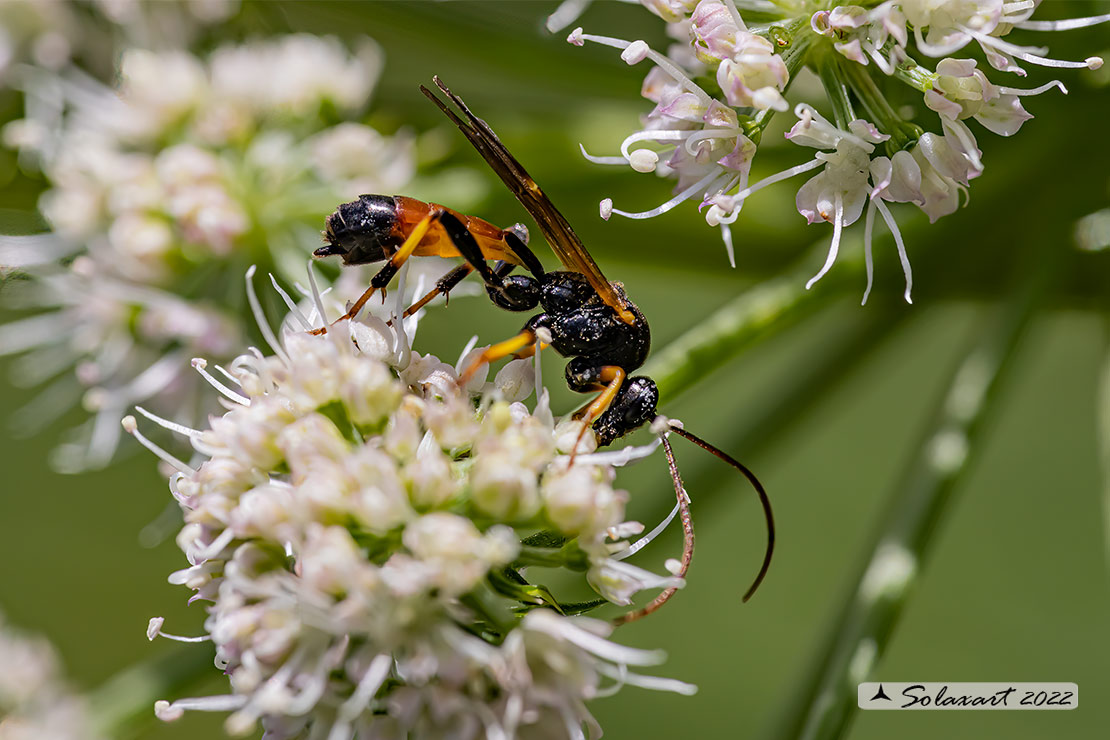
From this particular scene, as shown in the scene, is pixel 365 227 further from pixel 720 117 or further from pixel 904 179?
pixel 904 179

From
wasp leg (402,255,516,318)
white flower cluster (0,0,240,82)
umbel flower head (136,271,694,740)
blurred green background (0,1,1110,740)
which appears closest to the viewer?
umbel flower head (136,271,694,740)

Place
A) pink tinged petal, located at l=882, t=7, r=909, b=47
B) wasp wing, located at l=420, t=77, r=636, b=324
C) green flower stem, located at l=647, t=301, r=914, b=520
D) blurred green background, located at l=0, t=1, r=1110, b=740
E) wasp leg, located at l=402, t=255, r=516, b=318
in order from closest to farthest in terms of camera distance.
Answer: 1. pink tinged petal, located at l=882, t=7, r=909, b=47
2. wasp wing, located at l=420, t=77, r=636, b=324
3. wasp leg, located at l=402, t=255, r=516, b=318
4. blurred green background, located at l=0, t=1, r=1110, b=740
5. green flower stem, located at l=647, t=301, r=914, b=520

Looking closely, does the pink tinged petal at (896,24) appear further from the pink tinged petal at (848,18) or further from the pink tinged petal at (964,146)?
the pink tinged petal at (964,146)

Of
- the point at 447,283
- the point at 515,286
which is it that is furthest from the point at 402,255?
the point at 515,286

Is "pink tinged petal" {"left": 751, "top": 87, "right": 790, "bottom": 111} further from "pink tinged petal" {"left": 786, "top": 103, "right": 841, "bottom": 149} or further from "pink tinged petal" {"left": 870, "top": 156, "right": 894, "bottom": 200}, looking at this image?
"pink tinged petal" {"left": 870, "top": 156, "right": 894, "bottom": 200}

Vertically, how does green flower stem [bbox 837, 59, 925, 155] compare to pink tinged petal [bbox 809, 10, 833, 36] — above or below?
below

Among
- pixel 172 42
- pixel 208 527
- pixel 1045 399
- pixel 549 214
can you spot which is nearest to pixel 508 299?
pixel 549 214

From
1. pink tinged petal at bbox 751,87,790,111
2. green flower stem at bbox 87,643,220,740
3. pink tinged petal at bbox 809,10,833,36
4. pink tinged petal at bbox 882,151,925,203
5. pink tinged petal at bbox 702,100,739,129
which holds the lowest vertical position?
green flower stem at bbox 87,643,220,740

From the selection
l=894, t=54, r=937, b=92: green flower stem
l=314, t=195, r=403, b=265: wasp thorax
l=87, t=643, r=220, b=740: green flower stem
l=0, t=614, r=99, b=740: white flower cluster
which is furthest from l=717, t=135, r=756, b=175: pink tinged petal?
l=0, t=614, r=99, b=740: white flower cluster
